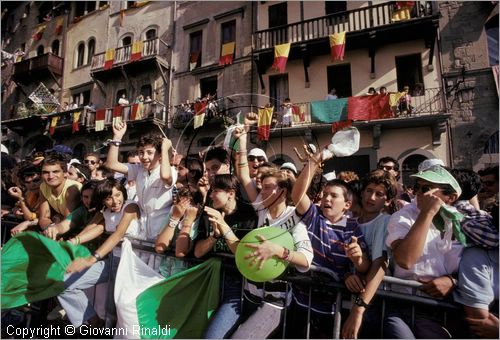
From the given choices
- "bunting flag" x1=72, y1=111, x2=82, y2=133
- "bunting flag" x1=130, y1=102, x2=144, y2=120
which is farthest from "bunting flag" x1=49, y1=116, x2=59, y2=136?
"bunting flag" x1=130, y1=102, x2=144, y2=120

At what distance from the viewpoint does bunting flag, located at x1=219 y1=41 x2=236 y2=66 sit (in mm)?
14633

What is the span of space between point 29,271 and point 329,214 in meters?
2.70

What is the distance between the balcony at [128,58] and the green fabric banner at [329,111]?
364 inches

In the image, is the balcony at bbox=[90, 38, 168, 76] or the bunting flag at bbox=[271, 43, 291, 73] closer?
the bunting flag at bbox=[271, 43, 291, 73]

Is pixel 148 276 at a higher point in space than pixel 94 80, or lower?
lower

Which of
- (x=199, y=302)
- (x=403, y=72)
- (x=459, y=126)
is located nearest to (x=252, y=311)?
(x=199, y=302)

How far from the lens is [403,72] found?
12070mm

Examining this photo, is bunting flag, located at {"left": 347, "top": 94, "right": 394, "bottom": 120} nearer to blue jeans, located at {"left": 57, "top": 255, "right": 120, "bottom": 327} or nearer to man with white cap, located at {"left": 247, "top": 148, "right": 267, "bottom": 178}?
man with white cap, located at {"left": 247, "top": 148, "right": 267, "bottom": 178}

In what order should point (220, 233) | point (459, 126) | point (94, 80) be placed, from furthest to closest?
point (94, 80), point (459, 126), point (220, 233)

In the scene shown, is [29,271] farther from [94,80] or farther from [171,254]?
[94,80]

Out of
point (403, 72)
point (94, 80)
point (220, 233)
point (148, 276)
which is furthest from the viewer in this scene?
point (94, 80)

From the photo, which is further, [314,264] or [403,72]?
[403,72]

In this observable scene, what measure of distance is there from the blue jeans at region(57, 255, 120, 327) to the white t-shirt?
8.05 ft

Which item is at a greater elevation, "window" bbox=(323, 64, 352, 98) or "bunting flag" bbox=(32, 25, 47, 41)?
"bunting flag" bbox=(32, 25, 47, 41)
